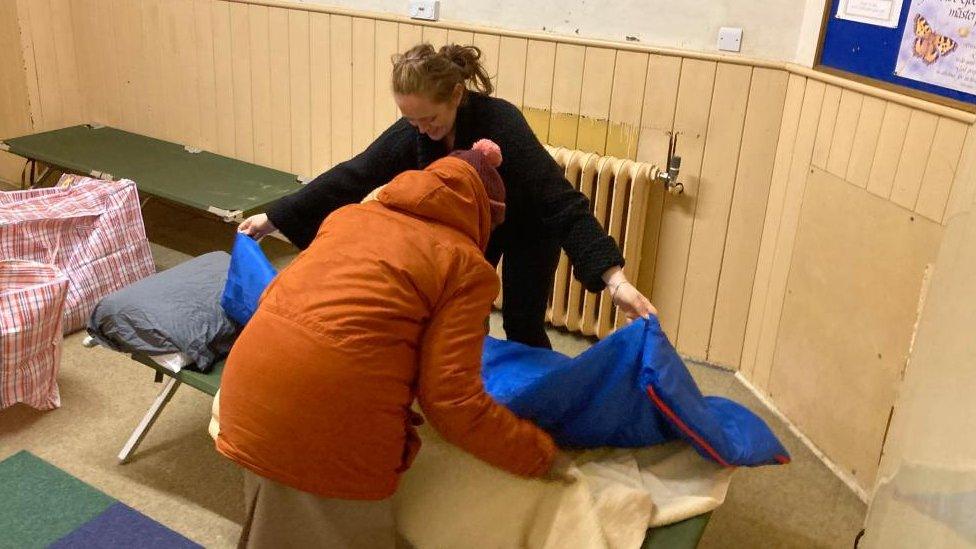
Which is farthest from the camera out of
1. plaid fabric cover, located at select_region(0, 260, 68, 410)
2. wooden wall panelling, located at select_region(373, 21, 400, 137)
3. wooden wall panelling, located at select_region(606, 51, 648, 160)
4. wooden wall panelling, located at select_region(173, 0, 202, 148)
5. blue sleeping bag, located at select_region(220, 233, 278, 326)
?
wooden wall panelling, located at select_region(173, 0, 202, 148)

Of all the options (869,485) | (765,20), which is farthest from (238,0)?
(869,485)

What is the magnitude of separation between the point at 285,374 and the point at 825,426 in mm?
1841

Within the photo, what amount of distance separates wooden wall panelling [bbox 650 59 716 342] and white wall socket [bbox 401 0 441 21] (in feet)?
3.37

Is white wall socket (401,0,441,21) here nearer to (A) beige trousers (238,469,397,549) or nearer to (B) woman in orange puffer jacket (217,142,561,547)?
(B) woman in orange puffer jacket (217,142,561,547)

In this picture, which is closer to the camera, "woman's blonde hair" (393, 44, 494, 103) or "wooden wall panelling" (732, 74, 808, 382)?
"woman's blonde hair" (393, 44, 494, 103)

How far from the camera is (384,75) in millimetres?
3469

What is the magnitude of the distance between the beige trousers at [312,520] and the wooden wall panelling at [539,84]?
1850mm

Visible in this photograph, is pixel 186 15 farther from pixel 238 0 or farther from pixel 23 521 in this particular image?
pixel 23 521

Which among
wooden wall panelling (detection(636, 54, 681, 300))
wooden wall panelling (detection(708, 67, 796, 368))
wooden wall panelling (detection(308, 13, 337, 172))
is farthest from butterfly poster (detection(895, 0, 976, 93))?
wooden wall panelling (detection(308, 13, 337, 172))

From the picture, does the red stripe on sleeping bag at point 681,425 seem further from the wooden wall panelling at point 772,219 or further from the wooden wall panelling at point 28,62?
the wooden wall panelling at point 28,62

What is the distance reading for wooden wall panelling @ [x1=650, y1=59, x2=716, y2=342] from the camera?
2848 mm

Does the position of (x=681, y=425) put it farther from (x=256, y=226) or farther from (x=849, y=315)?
(x=256, y=226)

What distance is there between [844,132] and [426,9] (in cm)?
166

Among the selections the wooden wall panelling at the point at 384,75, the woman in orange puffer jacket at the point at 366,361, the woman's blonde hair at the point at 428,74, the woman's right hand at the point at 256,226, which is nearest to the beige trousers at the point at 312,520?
the woman in orange puffer jacket at the point at 366,361
